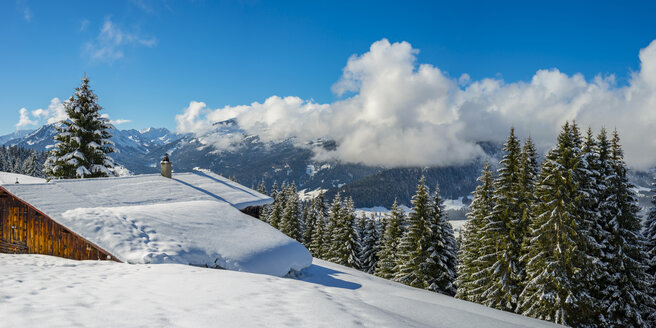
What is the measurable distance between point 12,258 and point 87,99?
19131mm

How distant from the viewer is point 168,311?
6.59 metres

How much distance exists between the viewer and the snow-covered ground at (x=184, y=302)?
6.22 meters

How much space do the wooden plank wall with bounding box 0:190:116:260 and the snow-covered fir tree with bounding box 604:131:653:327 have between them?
26.5 m

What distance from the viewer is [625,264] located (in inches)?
779

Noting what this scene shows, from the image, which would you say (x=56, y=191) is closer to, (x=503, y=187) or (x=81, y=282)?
(x=81, y=282)

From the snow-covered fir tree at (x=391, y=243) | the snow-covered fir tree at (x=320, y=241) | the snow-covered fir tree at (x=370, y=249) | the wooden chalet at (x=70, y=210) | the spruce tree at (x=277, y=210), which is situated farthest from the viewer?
the spruce tree at (x=277, y=210)

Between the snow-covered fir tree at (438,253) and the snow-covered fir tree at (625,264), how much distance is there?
1022 cm

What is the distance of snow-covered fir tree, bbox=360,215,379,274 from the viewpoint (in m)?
42.8

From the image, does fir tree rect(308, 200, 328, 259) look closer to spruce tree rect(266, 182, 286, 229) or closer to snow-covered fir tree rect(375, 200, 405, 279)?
spruce tree rect(266, 182, 286, 229)

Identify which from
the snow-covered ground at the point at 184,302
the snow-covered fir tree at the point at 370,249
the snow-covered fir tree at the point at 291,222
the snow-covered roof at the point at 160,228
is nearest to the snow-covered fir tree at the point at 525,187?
the snow-covered ground at the point at 184,302

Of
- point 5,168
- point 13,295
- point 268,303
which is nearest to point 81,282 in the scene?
point 13,295

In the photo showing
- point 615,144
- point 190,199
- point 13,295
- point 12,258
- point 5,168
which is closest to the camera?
point 13,295

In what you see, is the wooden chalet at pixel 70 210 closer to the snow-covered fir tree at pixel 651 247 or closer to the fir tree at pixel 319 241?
the snow-covered fir tree at pixel 651 247

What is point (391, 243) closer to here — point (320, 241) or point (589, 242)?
point (320, 241)
